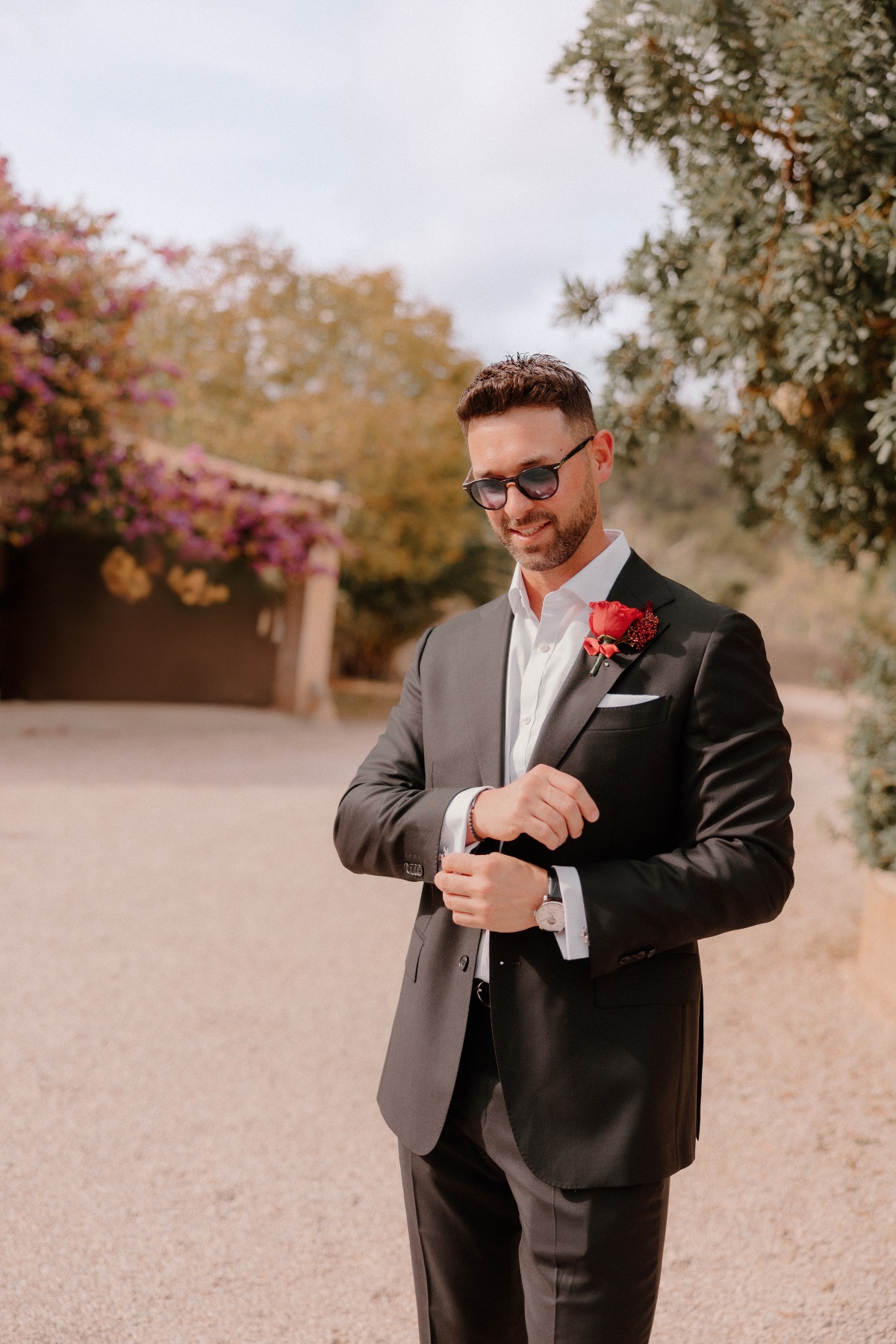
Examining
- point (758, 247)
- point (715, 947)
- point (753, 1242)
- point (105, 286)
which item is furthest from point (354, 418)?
point (753, 1242)

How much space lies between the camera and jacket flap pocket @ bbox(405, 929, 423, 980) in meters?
1.89

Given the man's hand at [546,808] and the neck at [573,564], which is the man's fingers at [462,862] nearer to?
the man's hand at [546,808]

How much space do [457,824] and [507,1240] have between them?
2.60ft

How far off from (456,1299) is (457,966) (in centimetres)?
61

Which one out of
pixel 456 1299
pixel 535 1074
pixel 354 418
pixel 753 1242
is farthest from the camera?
pixel 354 418

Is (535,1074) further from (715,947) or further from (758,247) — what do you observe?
(715,947)

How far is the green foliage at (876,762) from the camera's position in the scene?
5.02 metres

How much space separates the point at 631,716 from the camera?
5.51 ft

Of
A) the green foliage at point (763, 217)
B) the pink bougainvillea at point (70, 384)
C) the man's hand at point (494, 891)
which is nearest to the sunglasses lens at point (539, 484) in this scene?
the man's hand at point (494, 891)

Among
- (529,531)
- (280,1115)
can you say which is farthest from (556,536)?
(280,1115)

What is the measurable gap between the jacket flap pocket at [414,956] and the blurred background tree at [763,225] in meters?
2.08

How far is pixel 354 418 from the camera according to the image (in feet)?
58.4

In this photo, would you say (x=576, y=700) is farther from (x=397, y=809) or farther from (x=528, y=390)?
(x=528, y=390)

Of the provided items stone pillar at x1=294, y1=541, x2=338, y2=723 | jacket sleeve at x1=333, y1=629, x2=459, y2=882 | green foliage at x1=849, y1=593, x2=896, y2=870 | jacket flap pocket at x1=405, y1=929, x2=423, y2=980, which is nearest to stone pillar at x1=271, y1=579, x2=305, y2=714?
stone pillar at x1=294, y1=541, x2=338, y2=723
